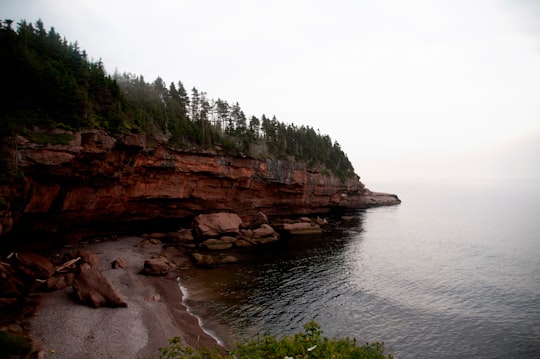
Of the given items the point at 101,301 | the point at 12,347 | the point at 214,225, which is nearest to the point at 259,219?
the point at 214,225

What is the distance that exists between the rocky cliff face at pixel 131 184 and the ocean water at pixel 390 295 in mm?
13099

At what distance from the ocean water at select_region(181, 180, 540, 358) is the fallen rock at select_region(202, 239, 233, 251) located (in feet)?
14.5

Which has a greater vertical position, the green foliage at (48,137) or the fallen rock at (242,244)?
the green foliage at (48,137)

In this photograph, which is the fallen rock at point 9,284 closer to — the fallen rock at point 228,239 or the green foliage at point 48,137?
the green foliage at point 48,137

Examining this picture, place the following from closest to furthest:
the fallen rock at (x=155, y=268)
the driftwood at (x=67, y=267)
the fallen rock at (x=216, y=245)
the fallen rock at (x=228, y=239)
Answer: the driftwood at (x=67, y=267) < the fallen rock at (x=155, y=268) < the fallen rock at (x=216, y=245) < the fallen rock at (x=228, y=239)

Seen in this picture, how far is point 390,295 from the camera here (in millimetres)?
26906

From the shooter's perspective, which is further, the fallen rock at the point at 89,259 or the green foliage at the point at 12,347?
the fallen rock at the point at 89,259

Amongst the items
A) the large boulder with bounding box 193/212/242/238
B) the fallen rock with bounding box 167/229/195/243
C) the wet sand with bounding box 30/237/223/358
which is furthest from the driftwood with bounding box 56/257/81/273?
the large boulder with bounding box 193/212/242/238

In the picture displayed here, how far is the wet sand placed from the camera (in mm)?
15648

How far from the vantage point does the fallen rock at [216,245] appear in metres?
39.1

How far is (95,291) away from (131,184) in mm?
18971

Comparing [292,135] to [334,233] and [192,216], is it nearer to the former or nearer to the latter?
[334,233]

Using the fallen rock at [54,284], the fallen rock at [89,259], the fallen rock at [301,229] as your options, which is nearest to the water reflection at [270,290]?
the fallen rock at [89,259]

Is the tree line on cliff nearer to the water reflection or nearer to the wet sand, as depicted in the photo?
the wet sand
